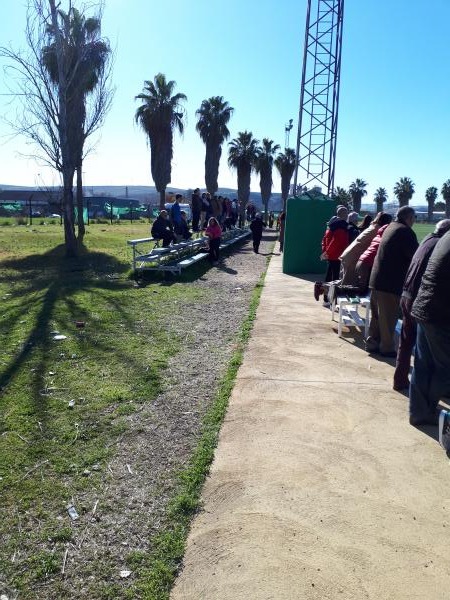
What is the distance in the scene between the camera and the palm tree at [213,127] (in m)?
38.8

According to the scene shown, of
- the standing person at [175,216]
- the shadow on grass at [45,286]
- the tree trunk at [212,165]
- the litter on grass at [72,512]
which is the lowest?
the litter on grass at [72,512]

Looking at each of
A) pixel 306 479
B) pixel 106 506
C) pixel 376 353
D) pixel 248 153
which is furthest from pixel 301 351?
pixel 248 153

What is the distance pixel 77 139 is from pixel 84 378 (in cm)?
1473

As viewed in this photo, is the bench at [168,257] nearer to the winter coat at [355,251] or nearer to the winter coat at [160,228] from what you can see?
the winter coat at [160,228]

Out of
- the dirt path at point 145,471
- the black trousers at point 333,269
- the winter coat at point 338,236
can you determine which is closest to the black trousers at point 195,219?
the black trousers at point 333,269

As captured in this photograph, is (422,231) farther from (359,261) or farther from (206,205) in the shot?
(359,261)

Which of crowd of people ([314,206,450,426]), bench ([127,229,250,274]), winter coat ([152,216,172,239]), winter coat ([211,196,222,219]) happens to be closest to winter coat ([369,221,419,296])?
crowd of people ([314,206,450,426])

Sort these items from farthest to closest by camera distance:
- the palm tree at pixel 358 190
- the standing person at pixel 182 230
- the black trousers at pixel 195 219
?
1. the palm tree at pixel 358 190
2. the black trousers at pixel 195 219
3. the standing person at pixel 182 230

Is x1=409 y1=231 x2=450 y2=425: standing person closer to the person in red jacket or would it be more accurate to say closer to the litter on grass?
the litter on grass

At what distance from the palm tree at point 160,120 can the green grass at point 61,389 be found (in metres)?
22.1

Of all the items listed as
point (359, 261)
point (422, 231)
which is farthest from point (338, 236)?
point (422, 231)

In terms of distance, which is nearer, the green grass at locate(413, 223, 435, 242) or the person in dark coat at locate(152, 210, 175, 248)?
the person in dark coat at locate(152, 210, 175, 248)

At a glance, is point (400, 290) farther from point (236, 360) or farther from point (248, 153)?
point (248, 153)

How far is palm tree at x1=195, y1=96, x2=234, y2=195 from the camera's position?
127 ft
